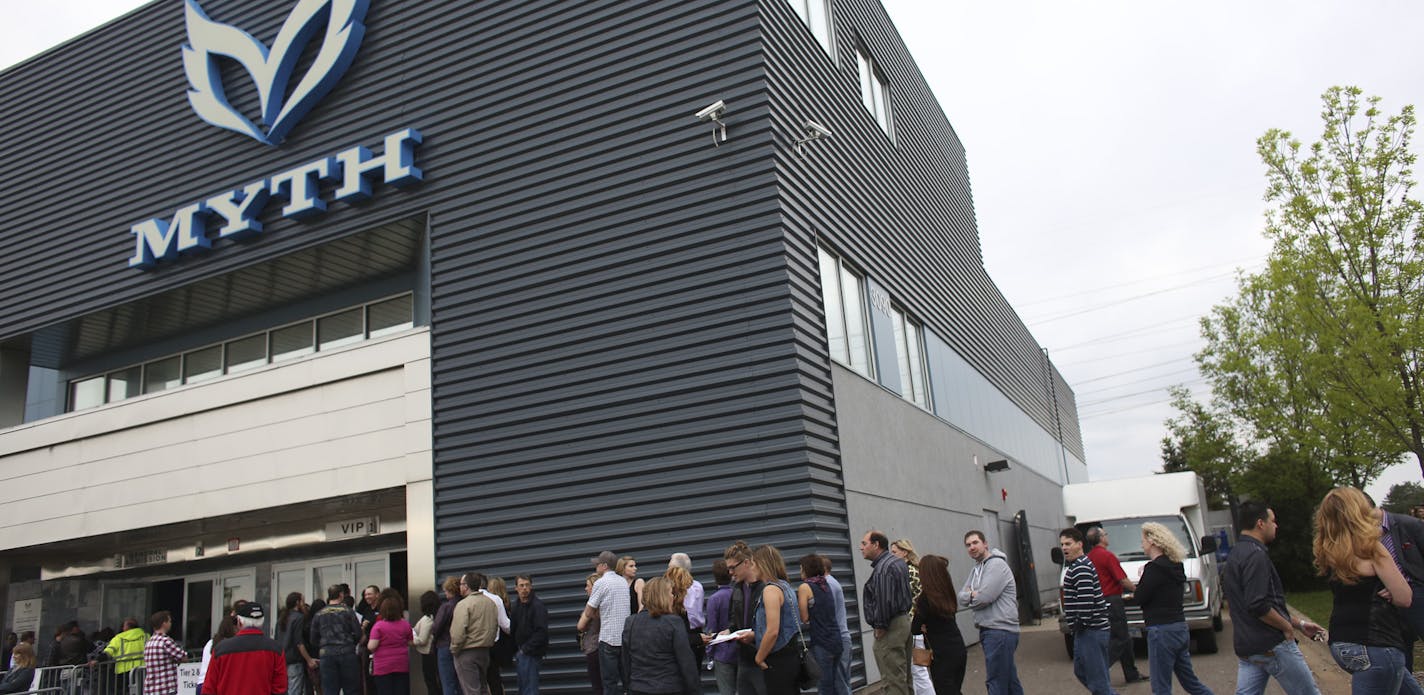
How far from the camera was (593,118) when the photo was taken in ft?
37.1

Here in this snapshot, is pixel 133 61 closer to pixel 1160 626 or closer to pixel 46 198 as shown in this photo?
pixel 46 198

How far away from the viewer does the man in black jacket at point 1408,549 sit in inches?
197

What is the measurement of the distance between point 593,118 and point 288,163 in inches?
200

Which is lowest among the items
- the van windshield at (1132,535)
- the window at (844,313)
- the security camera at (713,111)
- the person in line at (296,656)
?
the person in line at (296,656)

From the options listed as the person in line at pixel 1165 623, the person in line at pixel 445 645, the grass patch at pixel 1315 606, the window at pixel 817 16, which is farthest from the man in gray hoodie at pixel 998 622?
the grass patch at pixel 1315 606

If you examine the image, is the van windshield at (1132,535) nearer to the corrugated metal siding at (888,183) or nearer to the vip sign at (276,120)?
the corrugated metal siding at (888,183)

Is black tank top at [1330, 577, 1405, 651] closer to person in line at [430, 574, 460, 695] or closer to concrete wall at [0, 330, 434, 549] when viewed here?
person in line at [430, 574, 460, 695]

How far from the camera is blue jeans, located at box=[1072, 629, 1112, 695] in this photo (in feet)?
24.5

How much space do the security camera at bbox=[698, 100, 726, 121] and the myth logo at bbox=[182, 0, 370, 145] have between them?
5595mm

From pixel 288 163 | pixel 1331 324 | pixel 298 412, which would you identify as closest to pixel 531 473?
pixel 298 412

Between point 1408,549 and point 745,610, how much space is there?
13.4ft

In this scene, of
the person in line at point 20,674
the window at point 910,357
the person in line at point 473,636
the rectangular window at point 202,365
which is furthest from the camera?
the rectangular window at point 202,365

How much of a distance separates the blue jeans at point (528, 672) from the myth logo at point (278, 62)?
8.27m

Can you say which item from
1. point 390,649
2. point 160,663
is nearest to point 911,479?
point 390,649
